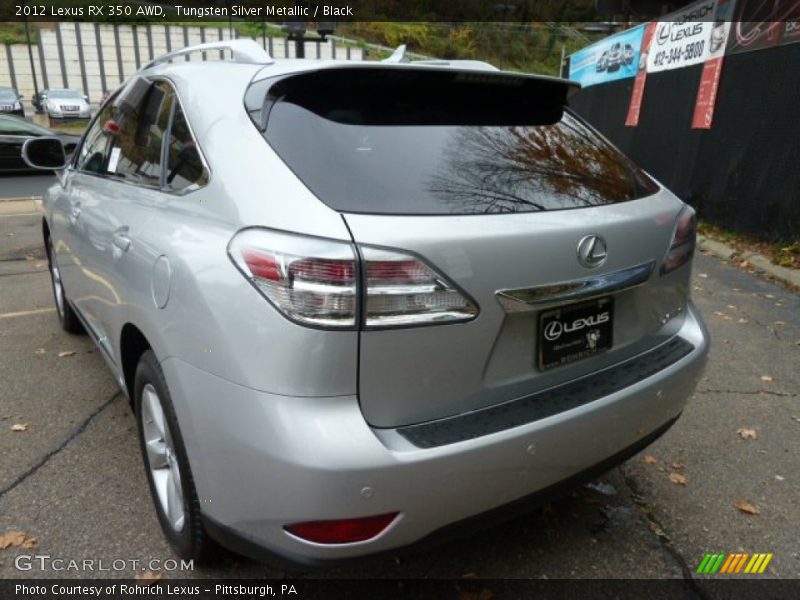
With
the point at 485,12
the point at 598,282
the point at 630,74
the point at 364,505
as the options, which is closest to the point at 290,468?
the point at 364,505

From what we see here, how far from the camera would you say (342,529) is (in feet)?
5.30

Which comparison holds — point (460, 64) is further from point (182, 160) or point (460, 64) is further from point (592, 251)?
point (182, 160)

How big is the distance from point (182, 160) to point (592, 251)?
1.37 m

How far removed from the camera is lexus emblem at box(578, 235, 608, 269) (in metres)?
1.83

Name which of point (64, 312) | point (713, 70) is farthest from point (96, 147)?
point (713, 70)

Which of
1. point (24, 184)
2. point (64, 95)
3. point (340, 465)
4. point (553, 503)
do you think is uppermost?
point (340, 465)

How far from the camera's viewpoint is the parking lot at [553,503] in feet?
7.49

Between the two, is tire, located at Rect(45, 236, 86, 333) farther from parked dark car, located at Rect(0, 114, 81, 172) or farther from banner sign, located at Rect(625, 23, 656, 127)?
banner sign, located at Rect(625, 23, 656, 127)

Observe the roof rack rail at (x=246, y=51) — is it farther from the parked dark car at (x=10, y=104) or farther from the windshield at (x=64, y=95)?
the windshield at (x=64, y=95)

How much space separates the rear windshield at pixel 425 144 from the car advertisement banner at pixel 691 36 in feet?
25.1

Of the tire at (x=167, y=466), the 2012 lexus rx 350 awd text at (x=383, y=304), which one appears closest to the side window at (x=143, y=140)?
the 2012 lexus rx 350 awd text at (x=383, y=304)

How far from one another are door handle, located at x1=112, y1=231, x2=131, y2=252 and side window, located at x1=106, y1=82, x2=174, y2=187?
0.22 metres

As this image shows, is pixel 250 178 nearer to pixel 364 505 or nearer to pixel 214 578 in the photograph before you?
pixel 364 505

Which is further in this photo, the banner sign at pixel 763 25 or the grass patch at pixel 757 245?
the banner sign at pixel 763 25
